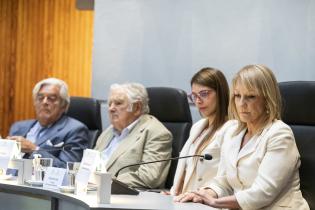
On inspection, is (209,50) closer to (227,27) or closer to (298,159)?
(227,27)

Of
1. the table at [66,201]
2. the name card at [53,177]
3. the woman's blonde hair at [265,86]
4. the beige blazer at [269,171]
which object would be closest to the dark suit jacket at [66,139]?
the table at [66,201]

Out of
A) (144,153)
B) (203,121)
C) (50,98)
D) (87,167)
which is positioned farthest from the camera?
(50,98)

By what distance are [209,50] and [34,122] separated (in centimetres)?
136

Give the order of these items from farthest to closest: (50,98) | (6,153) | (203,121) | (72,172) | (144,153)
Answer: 1. (50,98)
2. (144,153)
3. (203,121)
4. (6,153)
5. (72,172)

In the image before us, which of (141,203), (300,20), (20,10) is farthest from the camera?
(20,10)

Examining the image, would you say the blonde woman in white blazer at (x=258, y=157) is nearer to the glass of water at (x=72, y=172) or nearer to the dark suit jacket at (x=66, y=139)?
the glass of water at (x=72, y=172)

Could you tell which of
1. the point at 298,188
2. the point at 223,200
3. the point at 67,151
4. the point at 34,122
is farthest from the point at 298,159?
the point at 34,122

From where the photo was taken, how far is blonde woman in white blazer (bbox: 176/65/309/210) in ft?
9.01

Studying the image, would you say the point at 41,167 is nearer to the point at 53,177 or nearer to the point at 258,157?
the point at 53,177

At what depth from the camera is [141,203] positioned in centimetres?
248

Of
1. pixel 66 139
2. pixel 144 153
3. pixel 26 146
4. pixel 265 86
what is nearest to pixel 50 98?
pixel 66 139

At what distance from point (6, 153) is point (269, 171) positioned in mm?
1291

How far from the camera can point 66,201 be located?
8.93ft

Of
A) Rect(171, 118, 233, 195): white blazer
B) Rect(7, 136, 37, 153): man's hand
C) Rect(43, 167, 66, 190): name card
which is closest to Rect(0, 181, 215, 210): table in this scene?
Rect(43, 167, 66, 190): name card
